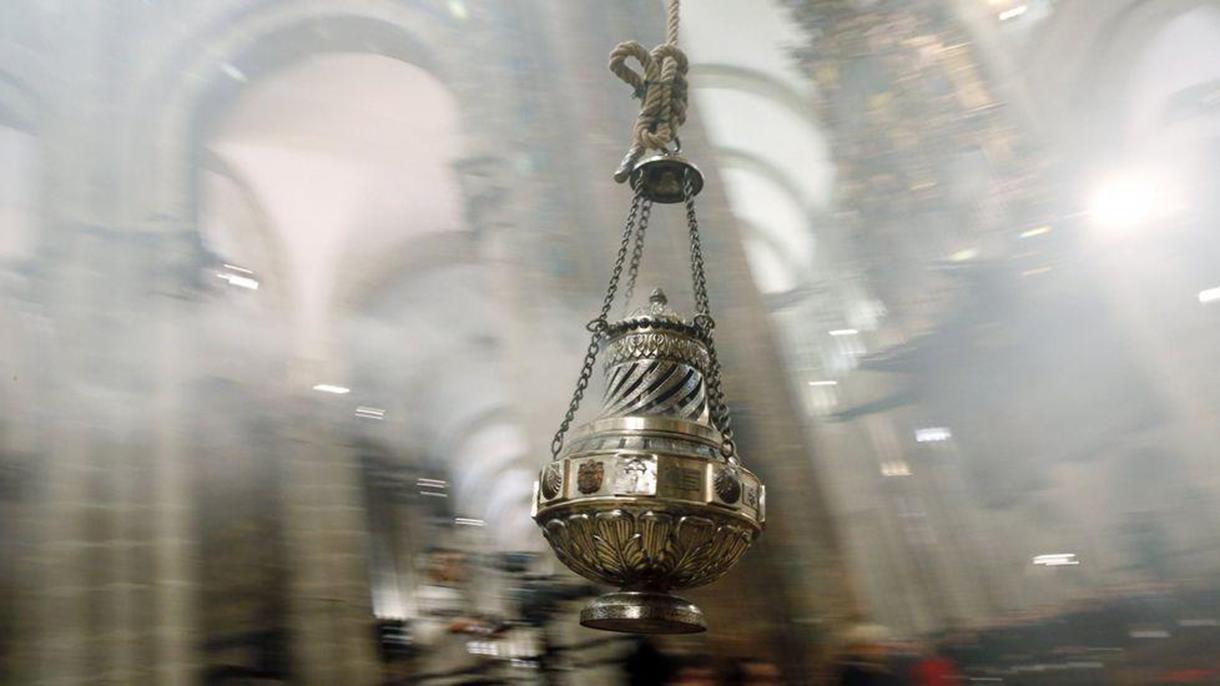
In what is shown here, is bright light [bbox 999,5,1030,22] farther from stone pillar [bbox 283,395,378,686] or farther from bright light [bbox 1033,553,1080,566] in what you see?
stone pillar [bbox 283,395,378,686]

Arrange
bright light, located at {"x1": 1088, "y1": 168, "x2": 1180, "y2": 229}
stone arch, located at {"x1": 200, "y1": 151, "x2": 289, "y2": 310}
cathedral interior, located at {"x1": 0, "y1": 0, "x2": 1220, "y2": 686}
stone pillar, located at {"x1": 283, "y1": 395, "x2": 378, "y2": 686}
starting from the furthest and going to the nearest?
stone arch, located at {"x1": 200, "y1": 151, "x2": 289, "y2": 310} < bright light, located at {"x1": 1088, "y1": 168, "x2": 1180, "y2": 229} < stone pillar, located at {"x1": 283, "y1": 395, "x2": 378, "y2": 686} < cathedral interior, located at {"x1": 0, "y1": 0, "x2": 1220, "y2": 686}

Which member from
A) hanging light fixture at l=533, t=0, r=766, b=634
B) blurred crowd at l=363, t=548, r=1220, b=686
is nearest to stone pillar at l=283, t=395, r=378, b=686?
Answer: blurred crowd at l=363, t=548, r=1220, b=686

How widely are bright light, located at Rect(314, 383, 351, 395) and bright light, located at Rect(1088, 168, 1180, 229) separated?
8.42 ft

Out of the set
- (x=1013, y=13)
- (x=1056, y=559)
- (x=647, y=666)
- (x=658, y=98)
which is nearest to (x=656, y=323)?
(x=658, y=98)

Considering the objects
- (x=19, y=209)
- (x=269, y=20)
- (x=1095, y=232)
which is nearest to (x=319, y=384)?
(x=19, y=209)

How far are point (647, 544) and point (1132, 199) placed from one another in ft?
6.56

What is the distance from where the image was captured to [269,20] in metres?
3.71

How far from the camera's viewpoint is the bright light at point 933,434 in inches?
107

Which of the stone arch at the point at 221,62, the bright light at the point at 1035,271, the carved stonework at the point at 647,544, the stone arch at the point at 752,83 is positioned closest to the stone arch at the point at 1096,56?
the bright light at the point at 1035,271

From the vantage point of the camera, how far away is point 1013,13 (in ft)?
10.3

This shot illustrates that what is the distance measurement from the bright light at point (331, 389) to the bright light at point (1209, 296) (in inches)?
107

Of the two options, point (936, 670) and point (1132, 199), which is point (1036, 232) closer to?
point (1132, 199)

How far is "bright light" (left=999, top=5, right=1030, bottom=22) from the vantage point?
313 cm

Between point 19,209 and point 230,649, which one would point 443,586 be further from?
point 19,209
